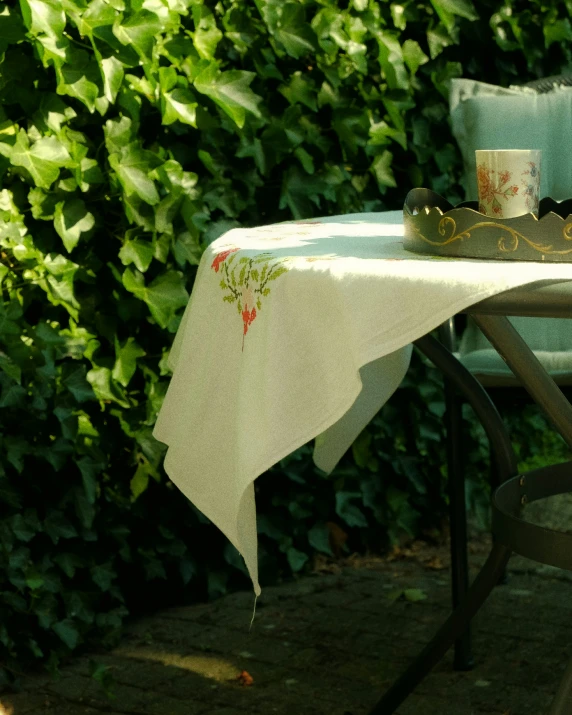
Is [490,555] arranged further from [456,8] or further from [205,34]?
[456,8]

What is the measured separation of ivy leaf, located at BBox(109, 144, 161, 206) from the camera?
225 centimetres

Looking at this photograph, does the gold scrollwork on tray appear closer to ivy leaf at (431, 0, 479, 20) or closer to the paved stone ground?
the paved stone ground

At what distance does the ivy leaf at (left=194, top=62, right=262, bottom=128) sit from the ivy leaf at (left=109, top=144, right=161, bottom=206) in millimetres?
202

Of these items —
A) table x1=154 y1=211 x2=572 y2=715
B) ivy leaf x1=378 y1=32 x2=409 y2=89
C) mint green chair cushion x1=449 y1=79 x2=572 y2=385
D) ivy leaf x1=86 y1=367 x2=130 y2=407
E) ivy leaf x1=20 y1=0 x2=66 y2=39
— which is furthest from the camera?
ivy leaf x1=378 y1=32 x2=409 y2=89

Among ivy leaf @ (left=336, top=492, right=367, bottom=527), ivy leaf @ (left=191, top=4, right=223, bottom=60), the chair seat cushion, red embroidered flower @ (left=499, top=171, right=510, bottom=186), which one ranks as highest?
ivy leaf @ (left=191, top=4, right=223, bottom=60)

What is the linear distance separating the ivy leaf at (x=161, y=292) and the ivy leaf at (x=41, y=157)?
281mm

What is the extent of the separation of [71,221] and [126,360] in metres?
0.34

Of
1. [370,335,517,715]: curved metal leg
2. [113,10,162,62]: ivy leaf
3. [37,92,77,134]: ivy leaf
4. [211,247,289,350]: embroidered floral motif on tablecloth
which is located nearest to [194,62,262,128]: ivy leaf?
[113,10,162,62]: ivy leaf

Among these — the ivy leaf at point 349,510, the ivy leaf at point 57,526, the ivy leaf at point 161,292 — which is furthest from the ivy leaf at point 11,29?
the ivy leaf at point 349,510

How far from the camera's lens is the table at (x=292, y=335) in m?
1.12

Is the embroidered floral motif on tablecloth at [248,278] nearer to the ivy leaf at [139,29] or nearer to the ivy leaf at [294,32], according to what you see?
the ivy leaf at [139,29]

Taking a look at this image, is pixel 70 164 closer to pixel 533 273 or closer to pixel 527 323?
pixel 527 323

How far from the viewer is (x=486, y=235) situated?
1223mm

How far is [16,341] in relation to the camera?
2148 millimetres
